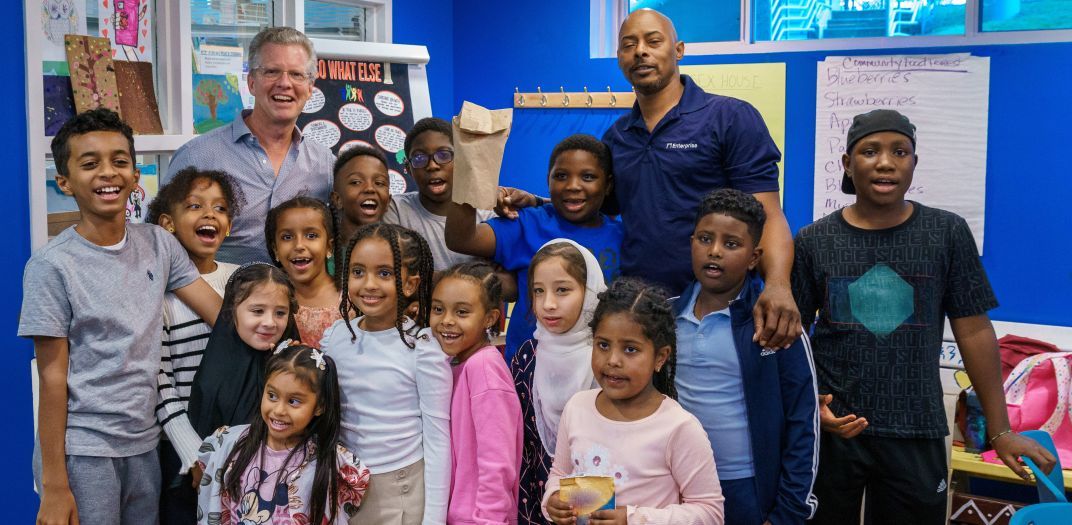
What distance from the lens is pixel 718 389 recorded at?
2.16 meters

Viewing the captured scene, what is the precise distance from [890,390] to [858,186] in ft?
1.72

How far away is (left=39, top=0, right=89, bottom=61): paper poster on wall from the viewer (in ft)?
10.4

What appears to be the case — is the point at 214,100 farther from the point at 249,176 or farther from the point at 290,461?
the point at 290,461

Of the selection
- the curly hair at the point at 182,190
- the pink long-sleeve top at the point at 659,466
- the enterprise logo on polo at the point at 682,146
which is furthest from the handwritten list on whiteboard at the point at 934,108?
the curly hair at the point at 182,190

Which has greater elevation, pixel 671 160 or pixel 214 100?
pixel 214 100

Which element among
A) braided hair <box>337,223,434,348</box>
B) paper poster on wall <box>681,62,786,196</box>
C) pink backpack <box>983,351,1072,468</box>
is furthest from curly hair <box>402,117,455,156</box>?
pink backpack <box>983,351,1072,468</box>

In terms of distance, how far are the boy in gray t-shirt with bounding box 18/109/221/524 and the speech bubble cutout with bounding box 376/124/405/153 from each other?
6.87ft

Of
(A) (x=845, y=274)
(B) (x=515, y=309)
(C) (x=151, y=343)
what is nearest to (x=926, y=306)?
(A) (x=845, y=274)

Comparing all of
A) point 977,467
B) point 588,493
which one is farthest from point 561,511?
point 977,467

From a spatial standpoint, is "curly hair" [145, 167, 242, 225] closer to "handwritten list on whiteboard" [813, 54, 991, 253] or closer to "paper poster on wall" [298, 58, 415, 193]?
"paper poster on wall" [298, 58, 415, 193]

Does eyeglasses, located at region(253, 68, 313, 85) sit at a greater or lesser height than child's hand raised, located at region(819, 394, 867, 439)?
greater

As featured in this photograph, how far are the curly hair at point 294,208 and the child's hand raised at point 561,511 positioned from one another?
3.43ft

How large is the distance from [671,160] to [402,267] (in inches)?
30.2

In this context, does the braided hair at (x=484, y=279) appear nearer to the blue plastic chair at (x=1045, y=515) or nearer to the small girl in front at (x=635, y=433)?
the small girl in front at (x=635, y=433)
